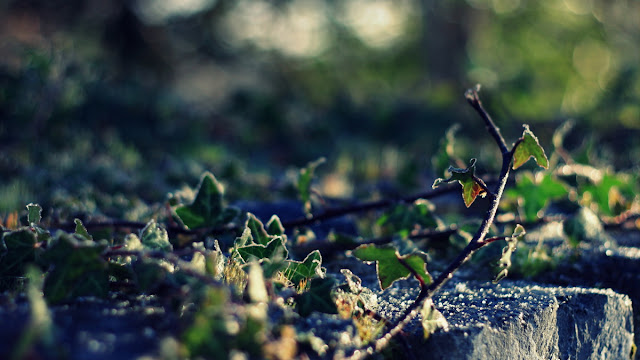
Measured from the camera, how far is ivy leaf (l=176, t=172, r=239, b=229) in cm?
164

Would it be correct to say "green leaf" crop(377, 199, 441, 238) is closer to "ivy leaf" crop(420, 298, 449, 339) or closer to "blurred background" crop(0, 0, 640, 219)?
"ivy leaf" crop(420, 298, 449, 339)

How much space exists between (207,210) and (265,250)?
0.34m

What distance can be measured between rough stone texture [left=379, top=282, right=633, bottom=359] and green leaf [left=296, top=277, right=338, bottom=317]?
0.17 m

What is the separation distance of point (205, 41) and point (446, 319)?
9.71 meters

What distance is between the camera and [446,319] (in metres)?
1.30

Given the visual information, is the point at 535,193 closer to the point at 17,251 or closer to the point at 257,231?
the point at 257,231

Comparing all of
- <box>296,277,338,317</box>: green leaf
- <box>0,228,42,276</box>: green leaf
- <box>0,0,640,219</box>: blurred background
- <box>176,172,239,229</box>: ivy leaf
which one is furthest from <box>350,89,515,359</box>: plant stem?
<box>0,0,640,219</box>: blurred background

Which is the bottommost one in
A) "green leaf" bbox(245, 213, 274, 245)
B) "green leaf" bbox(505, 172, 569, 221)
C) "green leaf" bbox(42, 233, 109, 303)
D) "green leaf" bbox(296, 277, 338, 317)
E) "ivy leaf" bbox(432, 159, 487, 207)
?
"green leaf" bbox(296, 277, 338, 317)

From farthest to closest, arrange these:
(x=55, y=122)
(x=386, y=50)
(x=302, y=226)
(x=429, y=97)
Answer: (x=386, y=50) → (x=429, y=97) → (x=55, y=122) → (x=302, y=226)

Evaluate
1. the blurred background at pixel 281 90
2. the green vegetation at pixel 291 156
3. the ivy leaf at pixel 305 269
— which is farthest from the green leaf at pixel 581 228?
the ivy leaf at pixel 305 269

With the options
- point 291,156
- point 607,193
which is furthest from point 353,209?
point 291,156

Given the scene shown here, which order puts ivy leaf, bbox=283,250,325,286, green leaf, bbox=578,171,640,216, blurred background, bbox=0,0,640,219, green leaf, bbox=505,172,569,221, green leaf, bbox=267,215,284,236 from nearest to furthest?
ivy leaf, bbox=283,250,325,286
green leaf, bbox=267,215,284,236
green leaf, bbox=505,172,569,221
green leaf, bbox=578,171,640,216
blurred background, bbox=0,0,640,219

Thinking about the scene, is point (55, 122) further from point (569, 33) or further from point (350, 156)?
point (569, 33)

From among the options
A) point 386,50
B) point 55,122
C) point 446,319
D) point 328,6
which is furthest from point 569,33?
point 446,319
